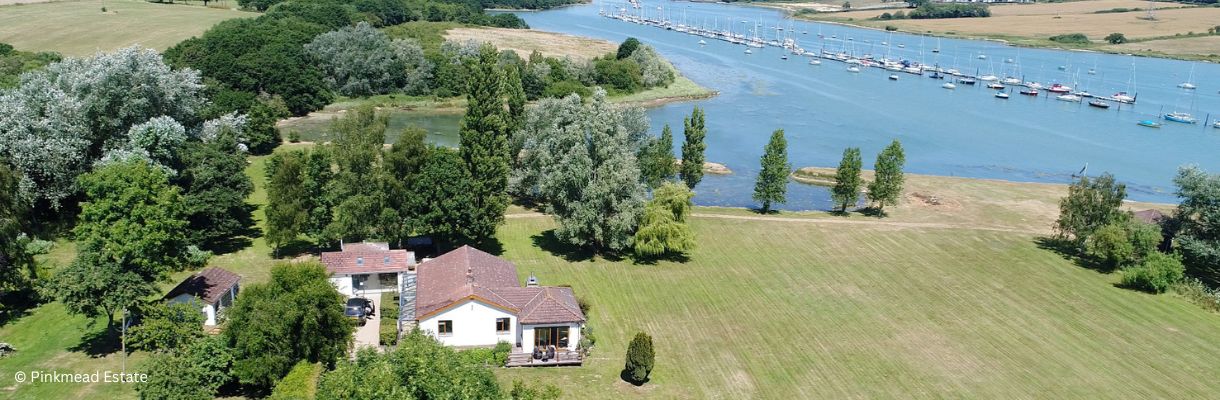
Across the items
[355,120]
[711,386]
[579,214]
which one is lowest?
[711,386]

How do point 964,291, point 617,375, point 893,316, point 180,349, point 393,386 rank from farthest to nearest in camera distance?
point 964,291 < point 893,316 < point 617,375 < point 180,349 < point 393,386

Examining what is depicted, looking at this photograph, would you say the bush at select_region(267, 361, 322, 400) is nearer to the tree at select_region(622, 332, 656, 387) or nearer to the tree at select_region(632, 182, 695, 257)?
the tree at select_region(622, 332, 656, 387)

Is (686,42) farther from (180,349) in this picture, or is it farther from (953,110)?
(180,349)

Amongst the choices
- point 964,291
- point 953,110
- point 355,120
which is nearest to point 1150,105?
point 953,110

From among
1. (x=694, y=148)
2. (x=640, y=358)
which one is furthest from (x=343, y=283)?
(x=694, y=148)

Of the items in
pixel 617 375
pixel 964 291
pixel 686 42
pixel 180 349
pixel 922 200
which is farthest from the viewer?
pixel 686 42

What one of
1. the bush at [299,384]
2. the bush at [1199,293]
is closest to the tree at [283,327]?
the bush at [299,384]

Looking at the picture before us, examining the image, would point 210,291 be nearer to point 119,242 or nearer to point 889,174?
point 119,242
